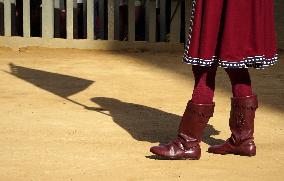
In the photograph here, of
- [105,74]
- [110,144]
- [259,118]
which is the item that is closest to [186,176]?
[110,144]

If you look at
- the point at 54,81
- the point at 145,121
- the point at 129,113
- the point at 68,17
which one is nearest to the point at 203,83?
the point at 145,121

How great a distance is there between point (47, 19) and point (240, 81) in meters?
6.90

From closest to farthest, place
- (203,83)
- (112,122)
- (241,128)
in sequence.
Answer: (203,83) < (241,128) < (112,122)

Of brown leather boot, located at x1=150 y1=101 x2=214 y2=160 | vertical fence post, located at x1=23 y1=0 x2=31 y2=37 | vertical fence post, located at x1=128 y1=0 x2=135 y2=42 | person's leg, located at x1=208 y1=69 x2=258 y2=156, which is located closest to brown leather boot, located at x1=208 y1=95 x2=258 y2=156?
person's leg, located at x1=208 y1=69 x2=258 y2=156

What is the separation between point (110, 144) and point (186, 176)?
0.80m

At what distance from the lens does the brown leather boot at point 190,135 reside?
3.61 meters

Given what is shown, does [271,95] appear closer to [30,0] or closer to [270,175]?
[270,175]

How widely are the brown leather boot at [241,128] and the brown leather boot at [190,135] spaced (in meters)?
0.15

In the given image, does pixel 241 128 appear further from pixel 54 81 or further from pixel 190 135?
pixel 54 81

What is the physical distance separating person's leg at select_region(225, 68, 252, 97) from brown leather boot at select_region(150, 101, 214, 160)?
0.54 feet

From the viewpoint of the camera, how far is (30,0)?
10469mm

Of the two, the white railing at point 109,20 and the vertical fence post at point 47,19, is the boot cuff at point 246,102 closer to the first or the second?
the white railing at point 109,20

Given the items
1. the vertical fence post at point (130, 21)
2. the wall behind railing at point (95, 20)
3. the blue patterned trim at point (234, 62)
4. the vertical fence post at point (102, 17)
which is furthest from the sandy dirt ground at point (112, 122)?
the vertical fence post at point (102, 17)

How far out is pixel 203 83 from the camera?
3.61 m
